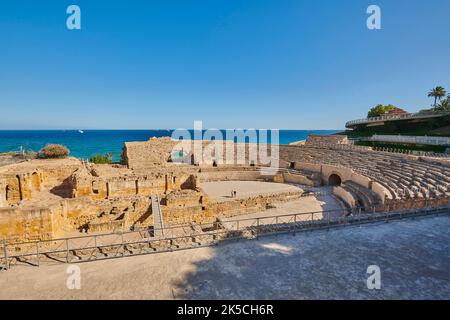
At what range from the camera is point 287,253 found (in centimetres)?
730

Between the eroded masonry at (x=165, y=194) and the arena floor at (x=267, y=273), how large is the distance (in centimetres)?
665

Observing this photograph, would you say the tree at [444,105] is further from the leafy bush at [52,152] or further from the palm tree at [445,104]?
the leafy bush at [52,152]

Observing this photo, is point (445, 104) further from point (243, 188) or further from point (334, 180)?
point (243, 188)

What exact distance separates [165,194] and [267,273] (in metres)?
15.9

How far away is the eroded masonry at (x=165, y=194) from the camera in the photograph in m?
13.4

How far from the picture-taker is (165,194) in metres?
20.8

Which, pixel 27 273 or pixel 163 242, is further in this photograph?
pixel 163 242

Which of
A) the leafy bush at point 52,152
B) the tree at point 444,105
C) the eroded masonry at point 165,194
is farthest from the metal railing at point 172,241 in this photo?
the tree at point 444,105

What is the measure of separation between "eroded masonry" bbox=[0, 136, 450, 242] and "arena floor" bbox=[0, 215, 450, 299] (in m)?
6.65

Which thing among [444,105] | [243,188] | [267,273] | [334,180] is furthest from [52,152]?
[444,105]

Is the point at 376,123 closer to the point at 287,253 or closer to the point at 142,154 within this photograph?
the point at 142,154

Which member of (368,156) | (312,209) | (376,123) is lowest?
(312,209)
